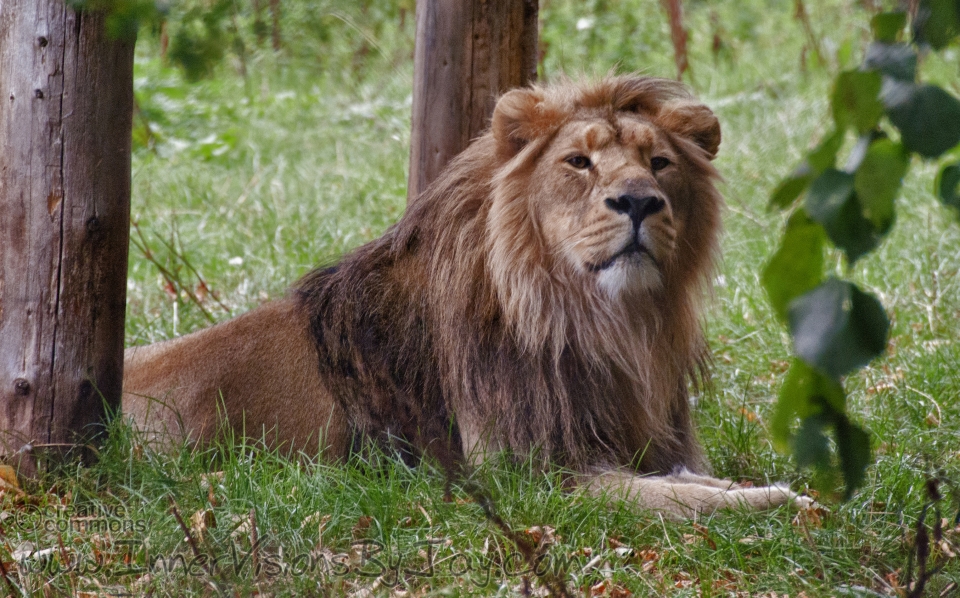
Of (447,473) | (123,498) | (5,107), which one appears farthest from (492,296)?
(5,107)

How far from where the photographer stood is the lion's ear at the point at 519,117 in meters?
3.79

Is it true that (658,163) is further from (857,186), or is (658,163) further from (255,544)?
(857,186)

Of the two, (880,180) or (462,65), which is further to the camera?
(462,65)

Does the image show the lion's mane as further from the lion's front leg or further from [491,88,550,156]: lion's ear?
the lion's front leg

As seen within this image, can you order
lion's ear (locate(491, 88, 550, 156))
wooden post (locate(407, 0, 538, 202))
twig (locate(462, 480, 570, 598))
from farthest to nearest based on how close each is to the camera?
wooden post (locate(407, 0, 538, 202))
lion's ear (locate(491, 88, 550, 156))
twig (locate(462, 480, 570, 598))

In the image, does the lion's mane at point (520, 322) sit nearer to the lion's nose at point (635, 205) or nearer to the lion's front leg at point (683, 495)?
the lion's front leg at point (683, 495)

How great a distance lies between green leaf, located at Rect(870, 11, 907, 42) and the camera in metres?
1.34

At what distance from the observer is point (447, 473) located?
379cm

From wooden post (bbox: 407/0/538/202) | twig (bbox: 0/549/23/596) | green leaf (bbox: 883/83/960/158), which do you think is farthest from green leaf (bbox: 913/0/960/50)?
wooden post (bbox: 407/0/538/202)

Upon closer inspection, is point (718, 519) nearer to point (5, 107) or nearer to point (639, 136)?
point (639, 136)

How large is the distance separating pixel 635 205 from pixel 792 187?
2055mm

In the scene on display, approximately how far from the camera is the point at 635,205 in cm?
342

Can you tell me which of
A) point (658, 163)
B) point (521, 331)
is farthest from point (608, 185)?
point (521, 331)

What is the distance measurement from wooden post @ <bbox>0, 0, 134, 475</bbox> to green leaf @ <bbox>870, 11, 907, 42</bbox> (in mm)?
2873
